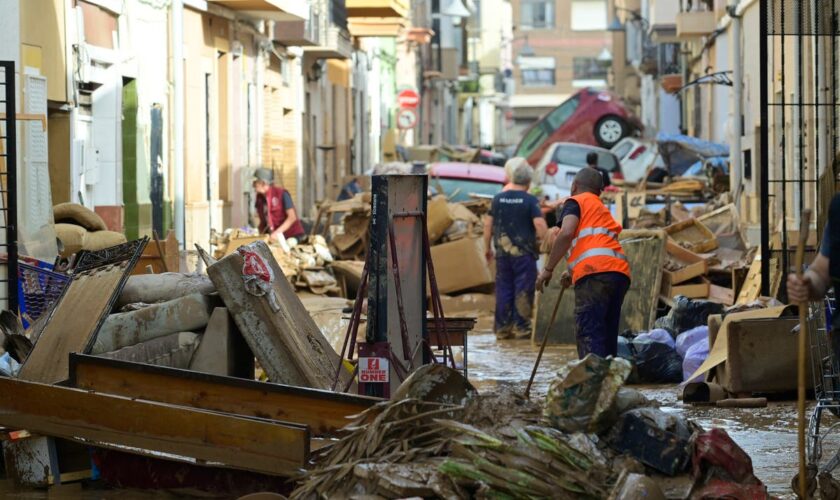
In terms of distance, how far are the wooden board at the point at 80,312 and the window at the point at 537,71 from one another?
8906 cm

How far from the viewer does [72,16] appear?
48.5 feet

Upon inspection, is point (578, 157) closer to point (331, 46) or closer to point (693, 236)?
point (331, 46)

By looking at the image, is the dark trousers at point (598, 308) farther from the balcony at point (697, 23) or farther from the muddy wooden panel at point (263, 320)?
the balcony at point (697, 23)

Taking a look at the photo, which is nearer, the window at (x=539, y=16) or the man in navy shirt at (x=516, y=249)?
the man in navy shirt at (x=516, y=249)

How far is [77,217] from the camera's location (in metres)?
13.1

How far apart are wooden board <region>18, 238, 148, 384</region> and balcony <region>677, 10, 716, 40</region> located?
23132 mm

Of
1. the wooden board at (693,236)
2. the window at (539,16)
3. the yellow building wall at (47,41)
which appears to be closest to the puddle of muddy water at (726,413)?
the wooden board at (693,236)

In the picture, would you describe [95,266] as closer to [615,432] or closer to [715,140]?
[615,432]

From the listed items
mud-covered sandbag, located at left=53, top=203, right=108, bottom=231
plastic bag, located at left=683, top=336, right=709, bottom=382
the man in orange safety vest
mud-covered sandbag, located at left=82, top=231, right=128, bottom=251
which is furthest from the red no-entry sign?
the man in orange safety vest

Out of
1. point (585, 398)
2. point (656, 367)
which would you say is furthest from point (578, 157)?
point (585, 398)

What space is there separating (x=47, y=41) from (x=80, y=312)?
542 centimetres

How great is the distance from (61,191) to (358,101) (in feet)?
79.9

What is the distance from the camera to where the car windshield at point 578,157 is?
35.1m

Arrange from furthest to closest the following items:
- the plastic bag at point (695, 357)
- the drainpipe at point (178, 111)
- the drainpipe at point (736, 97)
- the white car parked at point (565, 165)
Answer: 1. the white car parked at point (565, 165)
2. the drainpipe at point (736, 97)
3. the drainpipe at point (178, 111)
4. the plastic bag at point (695, 357)
